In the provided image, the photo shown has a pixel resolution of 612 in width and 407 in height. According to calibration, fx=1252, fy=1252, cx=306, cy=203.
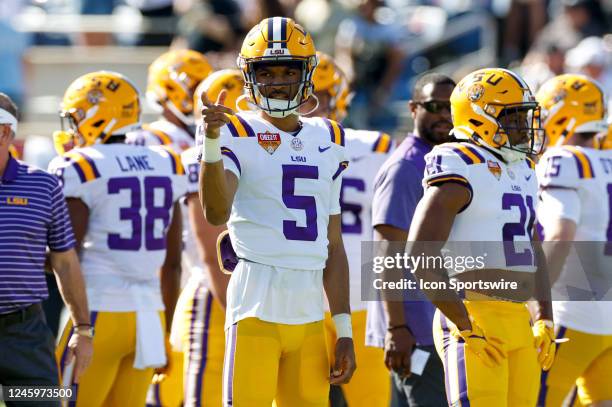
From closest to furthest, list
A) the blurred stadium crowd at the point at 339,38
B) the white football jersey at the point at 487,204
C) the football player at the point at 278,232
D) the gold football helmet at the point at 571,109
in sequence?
the football player at the point at 278,232, the white football jersey at the point at 487,204, the gold football helmet at the point at 571,109, the blurred stadium crowd at the point at 339,38

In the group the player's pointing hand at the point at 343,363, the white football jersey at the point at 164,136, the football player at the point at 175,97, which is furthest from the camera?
the football player at the point at 175,97

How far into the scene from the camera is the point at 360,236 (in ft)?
21.9

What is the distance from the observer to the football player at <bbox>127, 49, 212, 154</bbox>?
7477mm

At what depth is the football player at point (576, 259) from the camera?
6281 mm

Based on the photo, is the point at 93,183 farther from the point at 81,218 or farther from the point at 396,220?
the point at 396,220

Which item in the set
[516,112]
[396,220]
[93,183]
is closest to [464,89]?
[516,112]

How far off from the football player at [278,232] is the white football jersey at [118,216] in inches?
45.1

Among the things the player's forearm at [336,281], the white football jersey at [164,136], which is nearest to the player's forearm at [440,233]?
the player's forearm at [336,281]

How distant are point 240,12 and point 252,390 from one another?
8.38 metres

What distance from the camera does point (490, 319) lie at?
5.12m

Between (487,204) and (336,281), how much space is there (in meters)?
0.69

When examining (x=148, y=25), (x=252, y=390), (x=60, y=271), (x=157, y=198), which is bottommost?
(x=252, y=390)

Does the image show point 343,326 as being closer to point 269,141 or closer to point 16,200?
point 269,141

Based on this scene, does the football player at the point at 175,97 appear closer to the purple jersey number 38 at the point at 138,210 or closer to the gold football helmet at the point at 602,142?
the purple jersey number 38 at the point at 138,210
